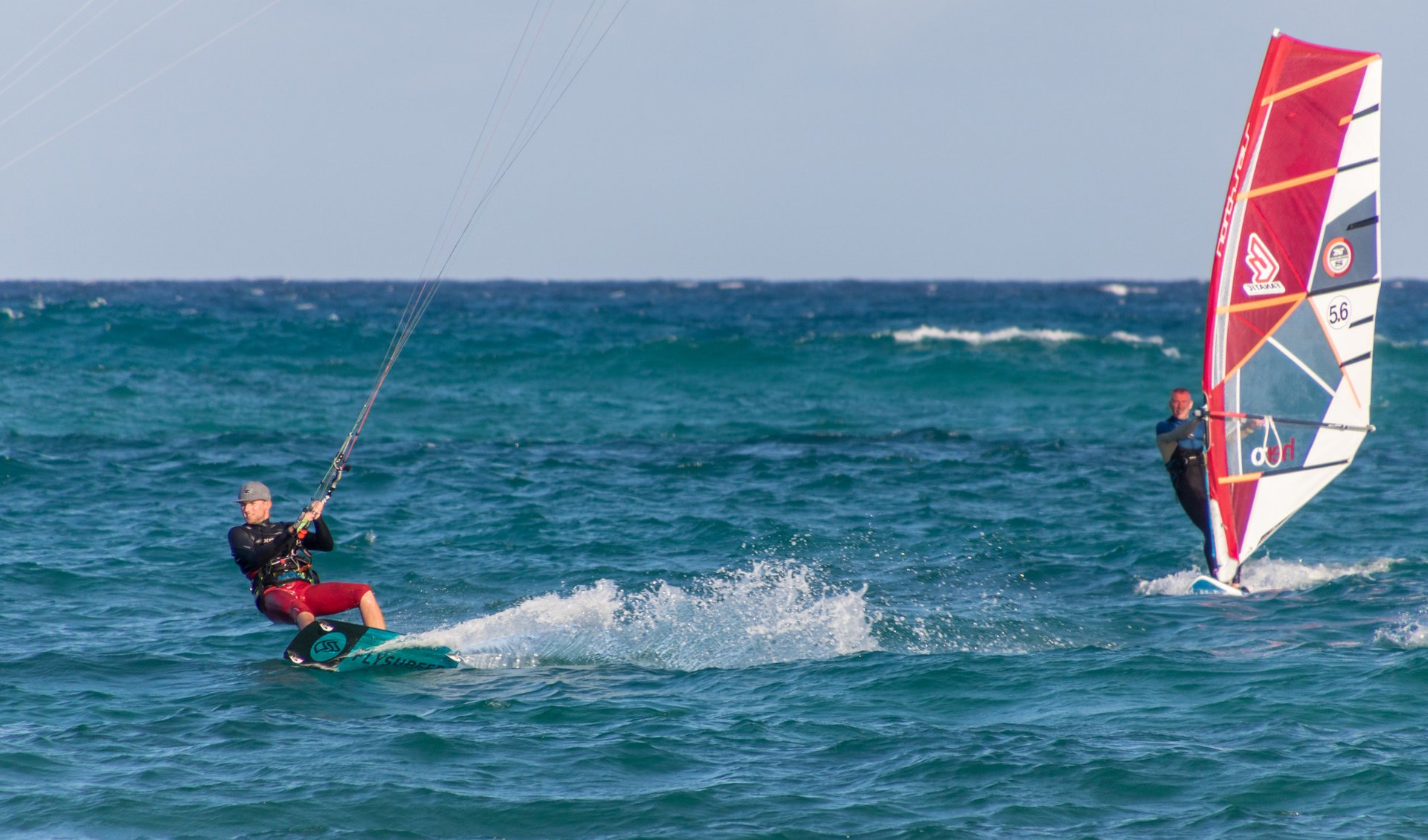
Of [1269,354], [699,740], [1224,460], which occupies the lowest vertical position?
[699,740]

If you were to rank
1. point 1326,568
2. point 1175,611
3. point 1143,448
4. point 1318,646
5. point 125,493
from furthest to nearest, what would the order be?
point 1143,448 < point 125,493 < point 1326,568 < point 1175,611 < point 1318,646

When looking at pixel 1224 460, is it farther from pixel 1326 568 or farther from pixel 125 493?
pixel 125 493

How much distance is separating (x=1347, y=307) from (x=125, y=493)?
12.6 m

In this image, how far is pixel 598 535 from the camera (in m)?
13.3

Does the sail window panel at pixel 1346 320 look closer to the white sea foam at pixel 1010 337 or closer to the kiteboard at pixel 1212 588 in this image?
the kiteboard at pixel 1212 588

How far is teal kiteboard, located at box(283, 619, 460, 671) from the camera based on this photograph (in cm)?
862

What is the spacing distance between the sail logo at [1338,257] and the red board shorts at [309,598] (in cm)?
767

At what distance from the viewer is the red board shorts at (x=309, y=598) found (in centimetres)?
893

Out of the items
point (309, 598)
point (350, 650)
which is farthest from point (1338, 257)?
point (309, 598)

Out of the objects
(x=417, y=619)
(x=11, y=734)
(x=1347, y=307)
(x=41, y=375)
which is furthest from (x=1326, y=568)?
(x=41, y=375)

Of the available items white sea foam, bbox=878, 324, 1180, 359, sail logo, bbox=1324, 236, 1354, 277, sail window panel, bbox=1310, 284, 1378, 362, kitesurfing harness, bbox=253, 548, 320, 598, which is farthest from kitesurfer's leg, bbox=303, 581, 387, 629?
white sea foam, bbox=878, 324, 1180, 359

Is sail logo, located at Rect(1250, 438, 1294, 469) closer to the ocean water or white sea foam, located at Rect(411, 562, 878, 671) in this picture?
the ocean water

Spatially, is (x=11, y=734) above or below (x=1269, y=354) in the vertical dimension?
below

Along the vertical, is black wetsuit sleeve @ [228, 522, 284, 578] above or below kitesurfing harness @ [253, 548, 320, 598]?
above
